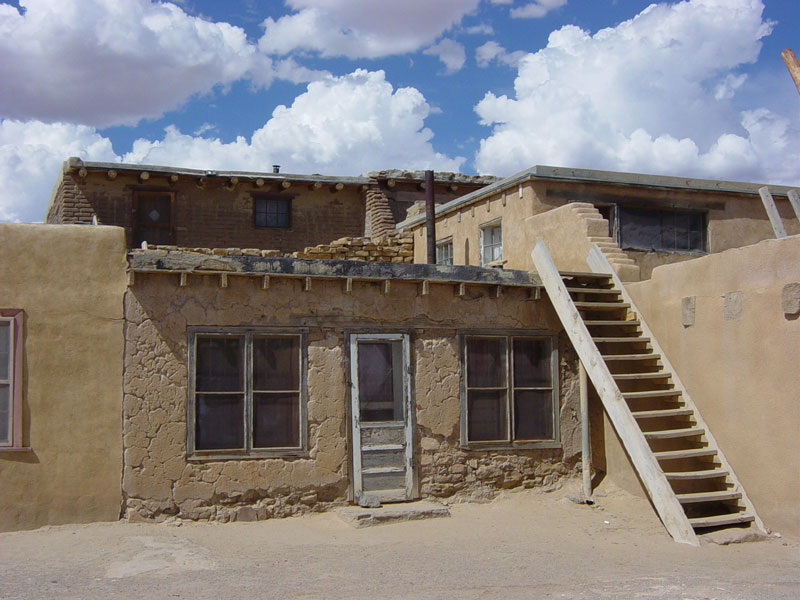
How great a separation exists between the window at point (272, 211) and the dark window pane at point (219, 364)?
386 inches

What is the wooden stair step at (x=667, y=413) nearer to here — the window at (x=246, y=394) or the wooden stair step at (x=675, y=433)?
the wooden stair step at (x=675, y=433)

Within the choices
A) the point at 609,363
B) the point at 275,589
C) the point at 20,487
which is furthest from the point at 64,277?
the point at 609,363

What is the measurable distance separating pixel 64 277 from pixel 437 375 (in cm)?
441

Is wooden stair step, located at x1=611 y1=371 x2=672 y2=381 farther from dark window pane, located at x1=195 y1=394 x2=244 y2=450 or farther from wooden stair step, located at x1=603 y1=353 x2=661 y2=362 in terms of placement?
dark window pane, located at x1=195 y1=394 x2=244 y2=450

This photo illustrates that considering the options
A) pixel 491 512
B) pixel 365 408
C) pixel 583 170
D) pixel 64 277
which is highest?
pixel 583 170

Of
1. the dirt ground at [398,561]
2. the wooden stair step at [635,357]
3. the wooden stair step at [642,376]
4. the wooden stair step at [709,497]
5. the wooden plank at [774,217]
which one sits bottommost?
the dirt ground at [398,561]

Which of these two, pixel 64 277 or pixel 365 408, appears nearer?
pixel 64 277

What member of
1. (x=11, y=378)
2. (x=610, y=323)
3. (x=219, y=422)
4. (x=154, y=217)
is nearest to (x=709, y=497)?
(x=610, y=323)

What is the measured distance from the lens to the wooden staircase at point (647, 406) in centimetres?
807

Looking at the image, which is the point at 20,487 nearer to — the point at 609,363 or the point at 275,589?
the point at 275,589

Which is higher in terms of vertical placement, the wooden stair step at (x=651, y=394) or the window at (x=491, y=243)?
the window at (x=491, y=243)

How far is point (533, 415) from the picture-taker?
10391 millimetres

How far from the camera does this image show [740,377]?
8477 millimetres

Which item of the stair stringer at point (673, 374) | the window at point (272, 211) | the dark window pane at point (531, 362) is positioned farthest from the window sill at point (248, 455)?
the window at point (272, 211)
